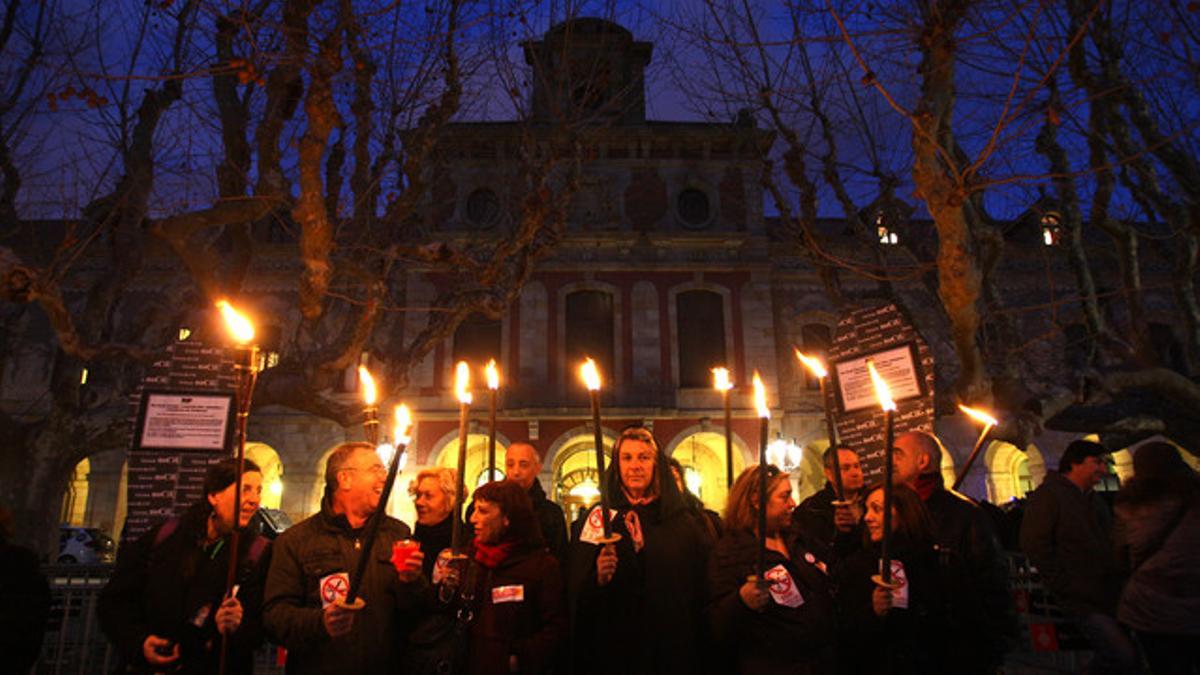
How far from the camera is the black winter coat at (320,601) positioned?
Result: 3.09 metres

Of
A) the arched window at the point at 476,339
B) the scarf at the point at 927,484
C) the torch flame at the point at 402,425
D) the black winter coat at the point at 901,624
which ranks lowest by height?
the black winter coat at the point at 901,624

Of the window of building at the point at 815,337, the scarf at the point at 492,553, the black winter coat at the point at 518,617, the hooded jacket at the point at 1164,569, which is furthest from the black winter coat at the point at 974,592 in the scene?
the window of building at the point at 815,337

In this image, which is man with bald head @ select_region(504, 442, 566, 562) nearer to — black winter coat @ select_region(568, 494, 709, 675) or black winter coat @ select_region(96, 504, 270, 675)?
black winter coat @ select_region(568, 494, 709, 675)

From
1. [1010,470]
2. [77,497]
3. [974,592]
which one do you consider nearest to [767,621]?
[974,592]

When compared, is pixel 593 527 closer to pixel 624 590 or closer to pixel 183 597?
pixel 624 590

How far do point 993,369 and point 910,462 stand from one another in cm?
649

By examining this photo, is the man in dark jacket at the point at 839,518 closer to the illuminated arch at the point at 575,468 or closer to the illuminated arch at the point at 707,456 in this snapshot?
the illuminated arch at the point at 707,456

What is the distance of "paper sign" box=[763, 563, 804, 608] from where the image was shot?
3.18 m

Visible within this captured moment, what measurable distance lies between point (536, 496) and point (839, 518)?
6.26ft

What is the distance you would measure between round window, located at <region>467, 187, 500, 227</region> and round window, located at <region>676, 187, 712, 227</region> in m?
5.04

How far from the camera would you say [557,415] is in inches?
691

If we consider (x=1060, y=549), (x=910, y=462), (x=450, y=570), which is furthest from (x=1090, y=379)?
(x=450, y=570)

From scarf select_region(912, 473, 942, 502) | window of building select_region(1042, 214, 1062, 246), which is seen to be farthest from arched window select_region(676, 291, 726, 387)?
scarf select_region(912, 473, 942, 502)

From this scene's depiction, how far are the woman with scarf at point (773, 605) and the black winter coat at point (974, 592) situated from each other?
1.84ft
